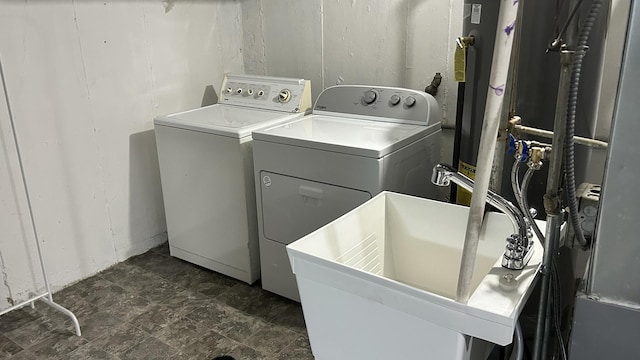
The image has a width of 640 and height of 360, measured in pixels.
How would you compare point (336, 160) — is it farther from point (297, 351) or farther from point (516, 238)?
point (516, 238)

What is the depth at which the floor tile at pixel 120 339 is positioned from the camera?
6.91ft

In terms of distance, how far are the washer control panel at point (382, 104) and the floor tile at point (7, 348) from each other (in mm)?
1748

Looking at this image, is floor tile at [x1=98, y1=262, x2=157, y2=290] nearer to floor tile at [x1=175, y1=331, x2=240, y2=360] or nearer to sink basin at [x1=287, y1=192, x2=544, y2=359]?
floor tile at [x1=175, y1=331, x2=240, y2=360]

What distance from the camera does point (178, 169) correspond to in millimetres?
2607

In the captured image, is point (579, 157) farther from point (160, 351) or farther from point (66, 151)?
point (66, 151)

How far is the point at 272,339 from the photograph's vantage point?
7.03 ft

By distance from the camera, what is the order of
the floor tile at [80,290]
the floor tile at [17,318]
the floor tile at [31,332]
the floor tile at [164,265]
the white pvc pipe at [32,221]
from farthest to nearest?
the floor tile at [164,265]
the floor tile at [80,290]
the floor tile at [17,318]
the floor tile at [31,332]
the white pvc pipe at [32,221]

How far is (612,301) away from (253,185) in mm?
1696

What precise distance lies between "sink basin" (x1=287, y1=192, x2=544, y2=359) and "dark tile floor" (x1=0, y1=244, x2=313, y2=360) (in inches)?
27.4

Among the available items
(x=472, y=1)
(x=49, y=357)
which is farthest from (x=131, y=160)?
(x=472, y=1)

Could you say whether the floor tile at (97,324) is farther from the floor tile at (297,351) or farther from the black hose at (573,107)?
the black hose at (573,107)

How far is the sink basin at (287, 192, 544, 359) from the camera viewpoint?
3.55 ft

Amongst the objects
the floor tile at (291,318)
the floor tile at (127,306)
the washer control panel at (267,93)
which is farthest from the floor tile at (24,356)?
the washer control panel at (267,93)

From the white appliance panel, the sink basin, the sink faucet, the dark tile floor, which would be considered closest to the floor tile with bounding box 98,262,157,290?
the dark tile floor
